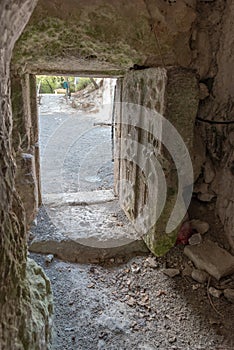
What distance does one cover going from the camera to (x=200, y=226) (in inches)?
55.9

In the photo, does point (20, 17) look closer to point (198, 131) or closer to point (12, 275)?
point (12, 275)

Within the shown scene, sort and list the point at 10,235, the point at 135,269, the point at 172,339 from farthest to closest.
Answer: the point at 135,269, the point at 172,339, the point at 10,235

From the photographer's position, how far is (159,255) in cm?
142

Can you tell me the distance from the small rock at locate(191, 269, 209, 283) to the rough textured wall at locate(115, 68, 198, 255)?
0.61ft

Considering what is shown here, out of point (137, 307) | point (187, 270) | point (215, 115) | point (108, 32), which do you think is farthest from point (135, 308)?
point (108, 32)

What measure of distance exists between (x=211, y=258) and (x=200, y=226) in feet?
0.57

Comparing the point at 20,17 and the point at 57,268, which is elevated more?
the point at 20,17

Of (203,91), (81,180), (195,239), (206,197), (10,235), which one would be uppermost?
(203,91)

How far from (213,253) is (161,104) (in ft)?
2.30

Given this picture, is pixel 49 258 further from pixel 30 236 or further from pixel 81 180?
pixel 81 180

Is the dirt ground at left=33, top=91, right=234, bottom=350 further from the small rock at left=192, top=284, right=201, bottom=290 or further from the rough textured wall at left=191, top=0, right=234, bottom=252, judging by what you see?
the rough textured wall at left=191, top=0, right=234, bottom=252

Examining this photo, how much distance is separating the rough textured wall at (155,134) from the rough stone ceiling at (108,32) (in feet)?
0.33

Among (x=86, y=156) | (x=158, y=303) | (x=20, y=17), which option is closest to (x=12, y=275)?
(x=20, y=17)

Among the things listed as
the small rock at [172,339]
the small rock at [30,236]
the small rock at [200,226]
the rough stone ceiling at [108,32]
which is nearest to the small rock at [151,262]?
the small rock at [200,226]
